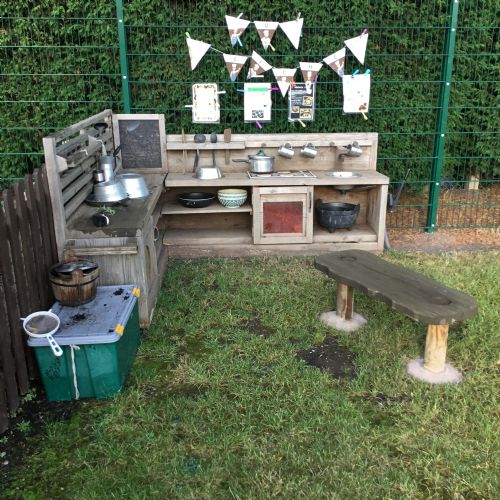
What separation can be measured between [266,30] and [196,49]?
30.9 inches

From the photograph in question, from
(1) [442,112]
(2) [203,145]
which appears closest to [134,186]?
(2) [203,145]

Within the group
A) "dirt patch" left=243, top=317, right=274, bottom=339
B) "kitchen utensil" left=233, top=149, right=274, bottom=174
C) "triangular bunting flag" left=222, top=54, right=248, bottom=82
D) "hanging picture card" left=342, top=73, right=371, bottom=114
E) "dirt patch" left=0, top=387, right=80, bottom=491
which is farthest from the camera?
→ "hanging picture card" left=342, top=73, right=371, bottom=114

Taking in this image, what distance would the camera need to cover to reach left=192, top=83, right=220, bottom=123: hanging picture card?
598 cm

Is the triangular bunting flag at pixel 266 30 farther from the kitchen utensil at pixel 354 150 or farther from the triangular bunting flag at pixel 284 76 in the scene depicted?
the kitchen utensil at pixel 354 150

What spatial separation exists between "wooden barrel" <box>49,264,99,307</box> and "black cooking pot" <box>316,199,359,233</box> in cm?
292

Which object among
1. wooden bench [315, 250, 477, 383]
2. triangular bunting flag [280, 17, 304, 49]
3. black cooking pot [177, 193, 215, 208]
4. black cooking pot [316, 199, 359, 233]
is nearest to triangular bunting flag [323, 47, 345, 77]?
triangular bunting flag [280, 17, 304, 49]

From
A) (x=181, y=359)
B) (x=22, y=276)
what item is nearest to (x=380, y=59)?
(x=181, y=359)

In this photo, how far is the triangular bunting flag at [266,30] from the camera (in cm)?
584

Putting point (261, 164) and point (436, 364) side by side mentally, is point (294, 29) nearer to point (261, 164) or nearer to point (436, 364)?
point (261, 164)

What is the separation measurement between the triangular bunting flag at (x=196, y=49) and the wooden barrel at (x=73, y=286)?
3.31 meters

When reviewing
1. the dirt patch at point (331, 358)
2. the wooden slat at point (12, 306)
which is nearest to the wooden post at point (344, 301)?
the dirt patch at point (331, 358)

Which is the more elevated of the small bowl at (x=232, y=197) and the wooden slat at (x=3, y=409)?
the small bowl at (x=232, y=197)

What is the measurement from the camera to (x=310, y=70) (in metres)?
6.03

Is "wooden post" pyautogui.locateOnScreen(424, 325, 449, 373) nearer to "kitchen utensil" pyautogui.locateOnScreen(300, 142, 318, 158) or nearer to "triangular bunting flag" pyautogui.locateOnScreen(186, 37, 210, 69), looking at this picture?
"kitchen utensil" pyautogui.locateOnScreen(300, 142, 318, 158)
